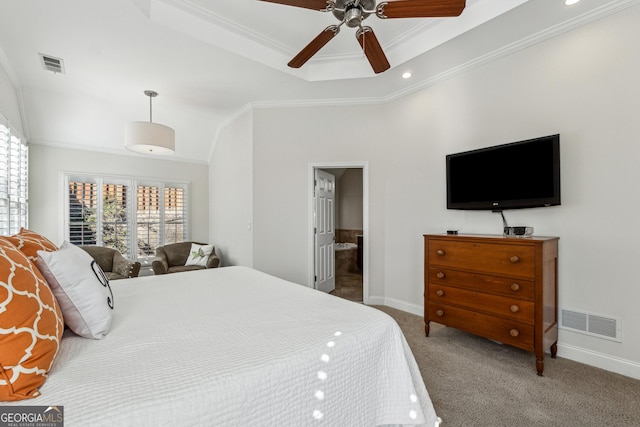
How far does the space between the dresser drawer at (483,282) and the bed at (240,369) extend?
139 cm

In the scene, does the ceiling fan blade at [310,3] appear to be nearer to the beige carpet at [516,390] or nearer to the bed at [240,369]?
the bed at [240,369]

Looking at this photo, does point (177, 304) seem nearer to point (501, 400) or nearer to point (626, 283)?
point (501, 400)

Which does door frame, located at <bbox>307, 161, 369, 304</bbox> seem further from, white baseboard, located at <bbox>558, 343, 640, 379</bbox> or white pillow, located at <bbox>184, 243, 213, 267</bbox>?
white baseboard, located at <bbox>558, 343, 640, 379</bbox>

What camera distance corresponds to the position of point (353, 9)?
5.82 feet

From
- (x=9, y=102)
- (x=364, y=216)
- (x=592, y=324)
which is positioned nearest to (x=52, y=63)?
(x=9, y=102)

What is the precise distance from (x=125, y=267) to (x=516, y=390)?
14.5 feet

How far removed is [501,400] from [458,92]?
2.86 m

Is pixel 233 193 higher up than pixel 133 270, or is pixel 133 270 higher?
pixel 233 193

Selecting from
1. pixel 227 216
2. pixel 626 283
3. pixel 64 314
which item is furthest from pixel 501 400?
pixel 227 216

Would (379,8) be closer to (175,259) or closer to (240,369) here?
(240,369)

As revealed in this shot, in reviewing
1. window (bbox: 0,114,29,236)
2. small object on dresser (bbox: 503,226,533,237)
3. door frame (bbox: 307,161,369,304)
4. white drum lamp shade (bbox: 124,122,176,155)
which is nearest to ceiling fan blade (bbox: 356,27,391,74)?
door frame (bbox: 307,161,369,304)

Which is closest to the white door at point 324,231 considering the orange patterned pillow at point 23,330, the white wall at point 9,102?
the orange patterned pillow at point 23,330

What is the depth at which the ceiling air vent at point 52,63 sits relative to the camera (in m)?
2.96

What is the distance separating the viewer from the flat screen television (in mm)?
2369
